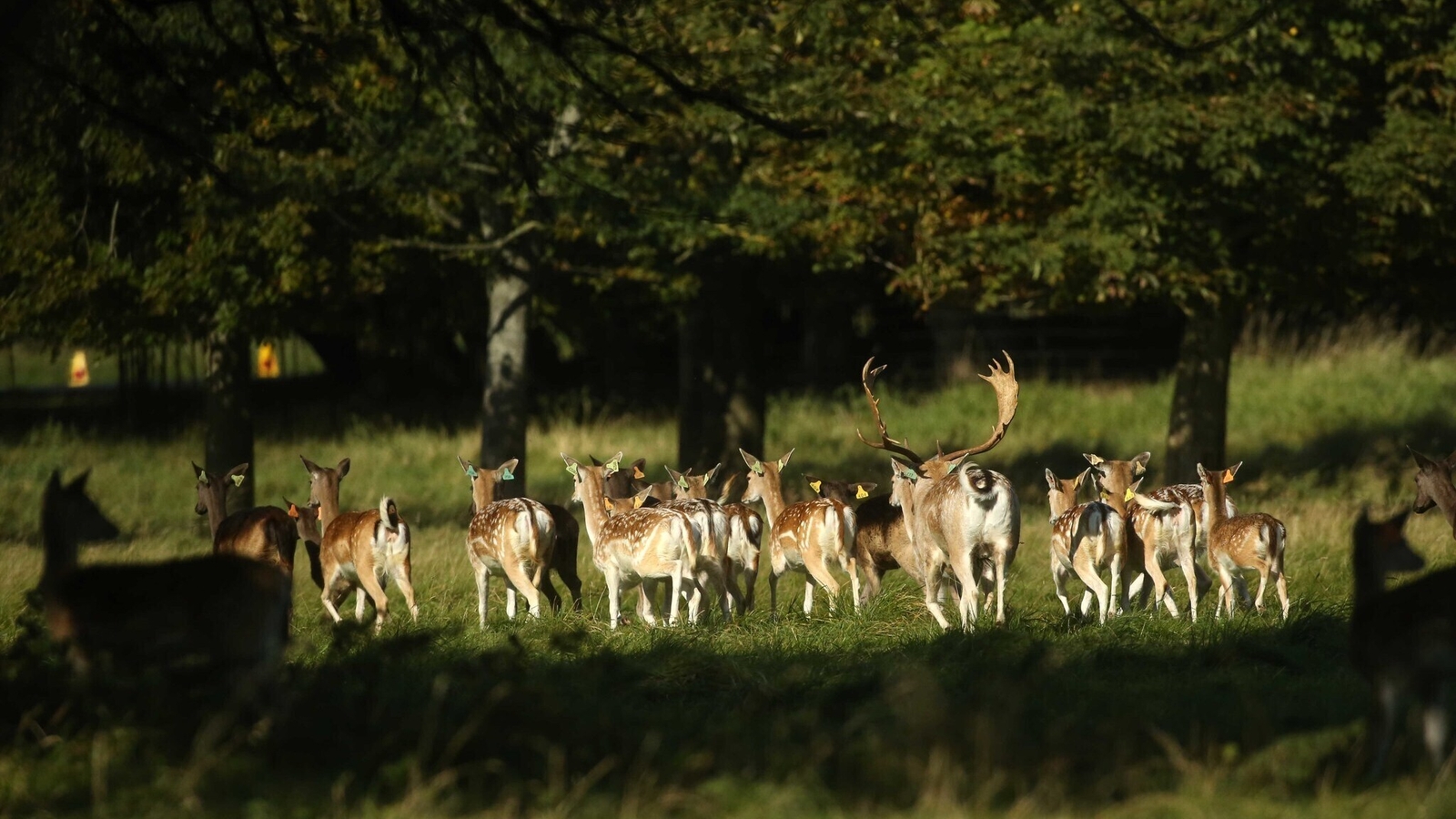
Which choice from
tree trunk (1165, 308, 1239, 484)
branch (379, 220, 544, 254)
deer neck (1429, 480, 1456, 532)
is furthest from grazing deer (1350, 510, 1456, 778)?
tree trunk (1165, 308, 1239, 484)

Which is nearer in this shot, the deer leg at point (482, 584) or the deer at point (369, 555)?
the deer at point (369, 555)

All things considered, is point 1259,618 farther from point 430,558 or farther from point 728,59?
point 728,59

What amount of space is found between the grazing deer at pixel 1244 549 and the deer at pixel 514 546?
13.1ft

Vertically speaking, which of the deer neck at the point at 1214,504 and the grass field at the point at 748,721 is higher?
the deer neck at the point at 1214,504

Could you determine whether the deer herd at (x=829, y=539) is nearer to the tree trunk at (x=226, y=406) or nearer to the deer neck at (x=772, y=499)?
the deer neck at (x=772, y=499)

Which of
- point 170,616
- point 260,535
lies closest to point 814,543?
point 260,535

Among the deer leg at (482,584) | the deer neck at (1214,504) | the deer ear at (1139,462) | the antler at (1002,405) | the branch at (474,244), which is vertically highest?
the branch at (474,244)

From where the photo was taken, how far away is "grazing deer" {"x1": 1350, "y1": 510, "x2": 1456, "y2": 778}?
548 centimetres

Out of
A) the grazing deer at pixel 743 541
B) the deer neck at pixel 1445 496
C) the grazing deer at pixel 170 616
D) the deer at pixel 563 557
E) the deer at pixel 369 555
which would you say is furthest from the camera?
the deer at pixel 563 557

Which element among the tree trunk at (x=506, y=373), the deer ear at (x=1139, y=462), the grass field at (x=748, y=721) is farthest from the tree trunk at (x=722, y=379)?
the deer ear at (x=1139, y=462)

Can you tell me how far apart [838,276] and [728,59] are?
661 cm

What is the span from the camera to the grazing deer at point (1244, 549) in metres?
10.0

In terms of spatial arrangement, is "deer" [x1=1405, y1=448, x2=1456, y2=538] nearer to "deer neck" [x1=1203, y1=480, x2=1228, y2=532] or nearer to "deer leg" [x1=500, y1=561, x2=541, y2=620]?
"deer neck" [x1=1203, y1=480, x2=1228, y2=532]

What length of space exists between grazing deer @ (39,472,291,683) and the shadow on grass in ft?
0.62
